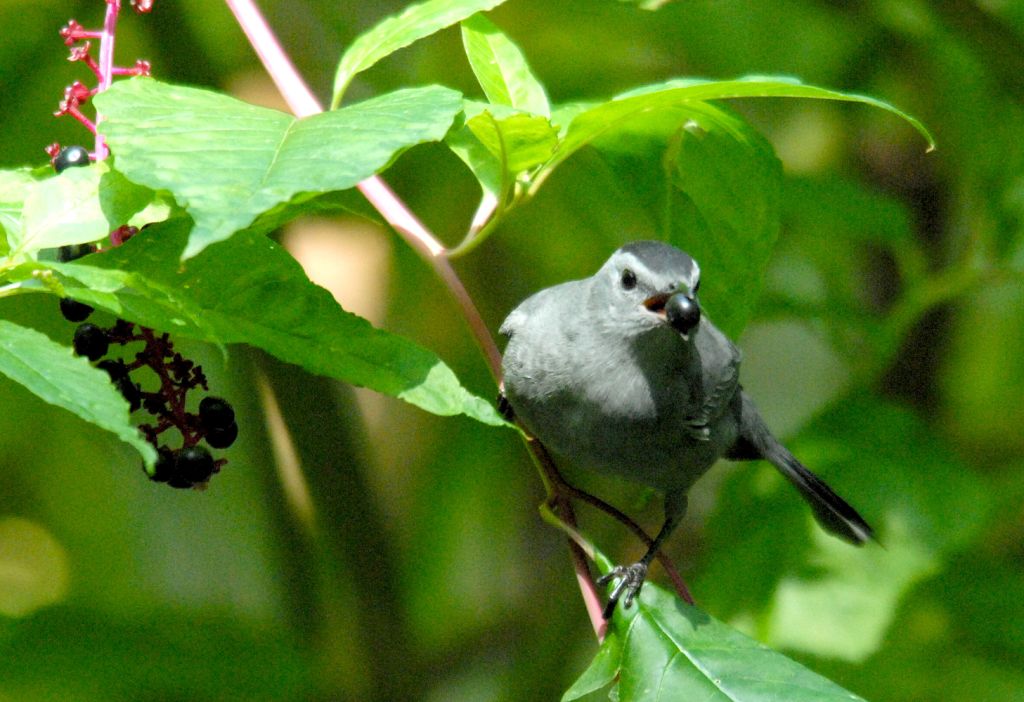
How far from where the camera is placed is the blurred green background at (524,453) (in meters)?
3.11

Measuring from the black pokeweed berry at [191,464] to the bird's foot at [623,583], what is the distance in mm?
723

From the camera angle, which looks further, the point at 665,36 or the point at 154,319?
the point at 665,36


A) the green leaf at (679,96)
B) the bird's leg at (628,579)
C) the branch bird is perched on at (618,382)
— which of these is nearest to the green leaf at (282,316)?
the green leaf at (679,96)

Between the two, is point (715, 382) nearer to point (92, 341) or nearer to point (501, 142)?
point (501, 142)

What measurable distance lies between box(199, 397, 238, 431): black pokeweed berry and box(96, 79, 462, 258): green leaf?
0.45 m

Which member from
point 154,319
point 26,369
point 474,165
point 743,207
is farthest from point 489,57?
point 26,369

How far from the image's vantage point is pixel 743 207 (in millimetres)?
2156

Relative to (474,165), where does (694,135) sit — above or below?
below

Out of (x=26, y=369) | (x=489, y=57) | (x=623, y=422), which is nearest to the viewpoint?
(x=26, y=369)

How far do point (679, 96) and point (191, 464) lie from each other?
92cm

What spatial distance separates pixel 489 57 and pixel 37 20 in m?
2.01

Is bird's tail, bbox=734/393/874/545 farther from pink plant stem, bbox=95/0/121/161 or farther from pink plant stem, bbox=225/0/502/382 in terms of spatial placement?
pink plant stem, bbox=95/0/121/161

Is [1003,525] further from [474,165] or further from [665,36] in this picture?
[474,165]

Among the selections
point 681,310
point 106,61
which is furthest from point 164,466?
point 681,310
